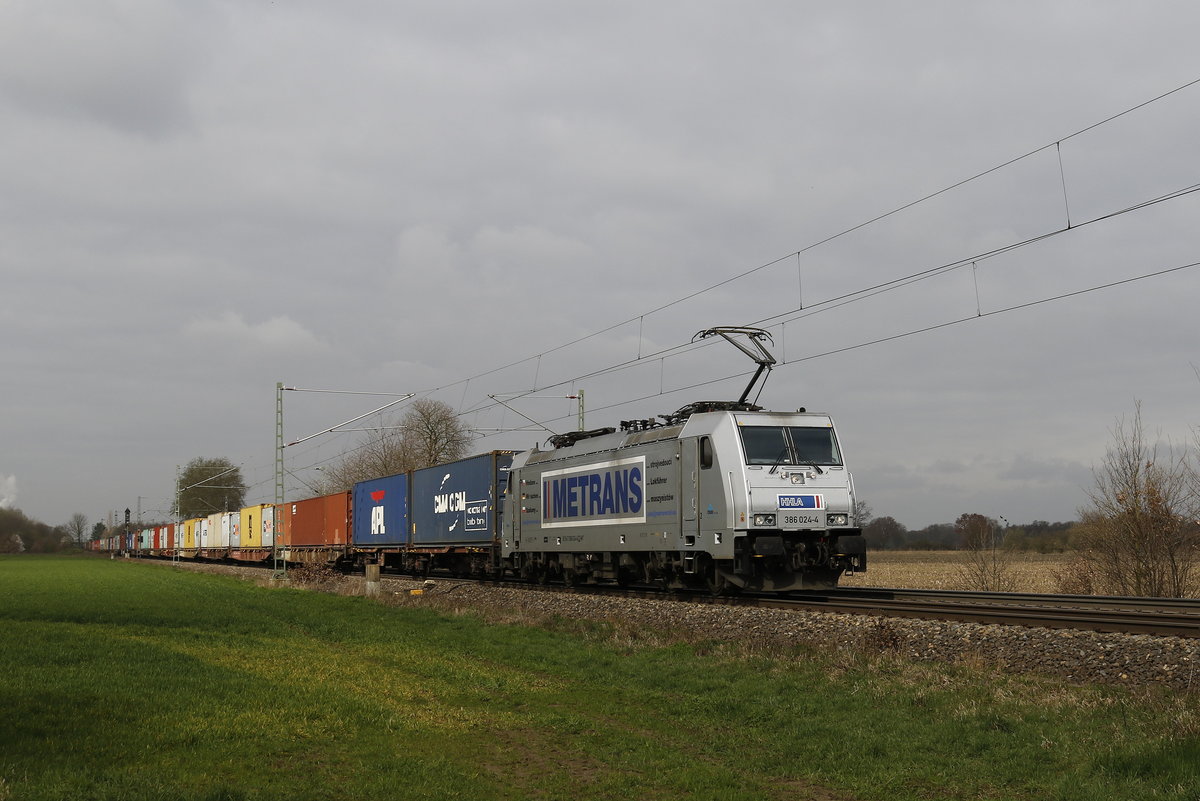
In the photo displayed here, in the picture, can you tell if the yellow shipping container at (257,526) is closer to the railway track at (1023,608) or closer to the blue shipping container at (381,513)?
the blue shipping container at (381,513)

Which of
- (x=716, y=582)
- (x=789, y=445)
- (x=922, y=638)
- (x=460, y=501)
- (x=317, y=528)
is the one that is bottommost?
(x=922, y=638)

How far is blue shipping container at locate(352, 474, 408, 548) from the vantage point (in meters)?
38.3

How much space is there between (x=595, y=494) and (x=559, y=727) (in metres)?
13.9

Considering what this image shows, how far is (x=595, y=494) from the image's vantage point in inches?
961

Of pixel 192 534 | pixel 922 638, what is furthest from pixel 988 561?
pixel 192 534

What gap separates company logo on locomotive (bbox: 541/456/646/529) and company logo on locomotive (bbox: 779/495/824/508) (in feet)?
13.1

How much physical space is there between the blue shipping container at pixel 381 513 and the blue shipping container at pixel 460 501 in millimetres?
1167

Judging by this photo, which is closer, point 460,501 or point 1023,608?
point 1023,608

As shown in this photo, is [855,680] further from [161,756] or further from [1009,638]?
[161,756]

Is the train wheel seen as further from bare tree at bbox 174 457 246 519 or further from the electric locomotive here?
bare tree at bbox 174 457 246 519

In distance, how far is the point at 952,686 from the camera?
11.5 meters

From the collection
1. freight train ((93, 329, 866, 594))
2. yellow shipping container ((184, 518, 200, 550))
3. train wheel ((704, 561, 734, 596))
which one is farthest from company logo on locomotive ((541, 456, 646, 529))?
yellow shipping container ((184, 518, 200, 550))

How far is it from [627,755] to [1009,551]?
67.9 feet

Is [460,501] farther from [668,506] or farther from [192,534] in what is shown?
[192,534]
